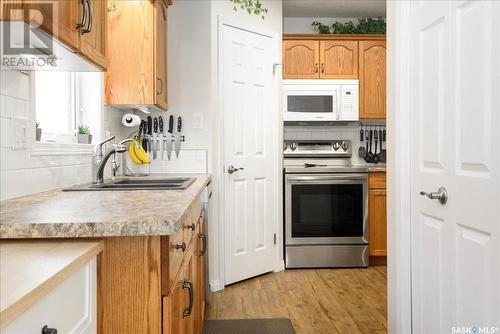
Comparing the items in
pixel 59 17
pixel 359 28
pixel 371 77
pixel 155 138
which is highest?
pixel 359 28

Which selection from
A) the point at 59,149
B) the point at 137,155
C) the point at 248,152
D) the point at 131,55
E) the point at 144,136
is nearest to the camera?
the point at 59,149

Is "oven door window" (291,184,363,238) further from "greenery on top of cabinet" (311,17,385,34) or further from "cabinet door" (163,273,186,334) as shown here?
"cabinet door" (163,273,186,334)

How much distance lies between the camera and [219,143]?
347 cm

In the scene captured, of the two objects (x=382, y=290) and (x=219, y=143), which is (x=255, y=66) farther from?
(x=382, y=290)

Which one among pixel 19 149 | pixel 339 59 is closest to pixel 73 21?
pixel 19 149

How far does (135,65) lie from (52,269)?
2089 millimetres

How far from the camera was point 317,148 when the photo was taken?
15.0 ft

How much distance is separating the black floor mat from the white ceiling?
9.80ft

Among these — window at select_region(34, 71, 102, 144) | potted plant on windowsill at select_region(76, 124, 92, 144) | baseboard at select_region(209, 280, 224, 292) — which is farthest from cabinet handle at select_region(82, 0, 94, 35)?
baseboard at select_region(209, 280, 224, 292)

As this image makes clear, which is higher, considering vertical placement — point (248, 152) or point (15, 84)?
point (15, 84)

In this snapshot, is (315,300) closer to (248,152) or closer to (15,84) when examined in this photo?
(248,152)

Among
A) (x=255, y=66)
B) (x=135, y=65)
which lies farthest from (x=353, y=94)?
(x=135, y=65)

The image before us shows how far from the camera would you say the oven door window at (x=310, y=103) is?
13.9 feet

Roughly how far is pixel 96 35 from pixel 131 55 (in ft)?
3.54
